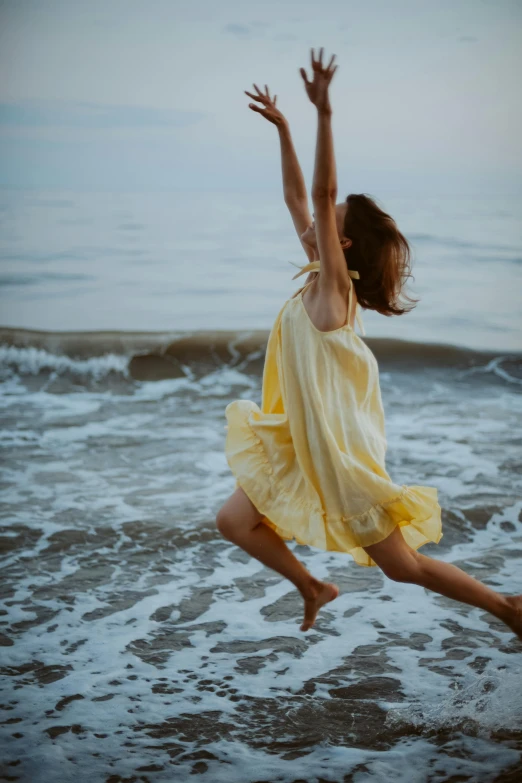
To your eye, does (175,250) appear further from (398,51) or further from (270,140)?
(398,51)

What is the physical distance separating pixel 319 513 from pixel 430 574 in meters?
0.35

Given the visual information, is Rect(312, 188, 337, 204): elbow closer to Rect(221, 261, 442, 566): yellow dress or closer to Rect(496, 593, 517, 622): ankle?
Rect(221, 261, 442, 566): yellow dress

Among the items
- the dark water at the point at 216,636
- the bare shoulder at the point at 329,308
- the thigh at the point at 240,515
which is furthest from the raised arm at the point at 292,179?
the dark water at the point at 216,636

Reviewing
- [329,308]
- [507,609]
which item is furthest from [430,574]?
[329,308]

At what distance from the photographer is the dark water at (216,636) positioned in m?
2.27

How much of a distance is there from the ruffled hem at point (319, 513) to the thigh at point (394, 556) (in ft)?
0.08

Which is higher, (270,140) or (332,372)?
(270,140)

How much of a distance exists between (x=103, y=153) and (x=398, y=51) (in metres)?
4.71

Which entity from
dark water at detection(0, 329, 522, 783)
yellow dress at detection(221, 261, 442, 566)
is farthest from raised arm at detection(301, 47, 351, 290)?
dark water at detection(0, 329, 522, 783)

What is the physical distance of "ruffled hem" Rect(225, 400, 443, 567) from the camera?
2336mm

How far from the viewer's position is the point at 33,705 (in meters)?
2.49

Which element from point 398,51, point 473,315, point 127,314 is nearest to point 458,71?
point 398,51

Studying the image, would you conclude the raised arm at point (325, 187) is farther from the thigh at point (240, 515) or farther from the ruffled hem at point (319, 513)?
the thigh at point (240, 515)

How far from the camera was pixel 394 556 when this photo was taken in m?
2.36
